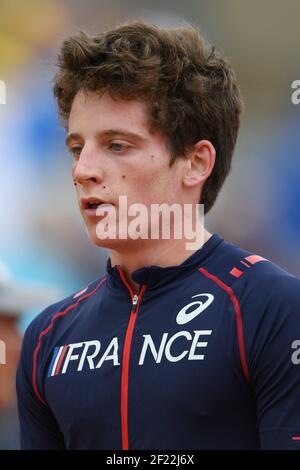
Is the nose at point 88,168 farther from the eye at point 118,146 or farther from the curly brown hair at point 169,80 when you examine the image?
the curly brown hair at point 169,80

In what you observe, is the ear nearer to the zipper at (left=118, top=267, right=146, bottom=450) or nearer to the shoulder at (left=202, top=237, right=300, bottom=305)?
the shoulder at (left=202, top=237, right=300, bottom=305)

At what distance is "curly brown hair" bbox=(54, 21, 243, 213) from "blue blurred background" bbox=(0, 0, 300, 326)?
2560mm

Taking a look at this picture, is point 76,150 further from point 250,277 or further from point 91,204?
point 250,277

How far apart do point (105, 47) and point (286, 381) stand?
993mm

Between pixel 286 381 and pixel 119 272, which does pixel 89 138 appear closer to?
pixel 119 272

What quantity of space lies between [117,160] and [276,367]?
64cm

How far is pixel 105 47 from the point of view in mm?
2098

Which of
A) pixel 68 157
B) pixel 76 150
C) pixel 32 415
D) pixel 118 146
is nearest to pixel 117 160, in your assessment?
pixel 118 146

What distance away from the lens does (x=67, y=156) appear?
4988 millimetres

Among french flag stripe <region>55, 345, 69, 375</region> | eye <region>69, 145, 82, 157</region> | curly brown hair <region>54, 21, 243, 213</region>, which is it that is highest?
curly brown hair <region>54, 21, 243, 213</region>

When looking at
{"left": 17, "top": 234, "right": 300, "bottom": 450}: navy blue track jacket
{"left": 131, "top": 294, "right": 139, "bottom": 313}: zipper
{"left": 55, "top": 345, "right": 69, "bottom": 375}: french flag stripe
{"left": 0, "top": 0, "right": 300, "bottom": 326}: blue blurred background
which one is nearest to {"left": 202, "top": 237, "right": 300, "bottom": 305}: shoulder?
{"left": 17, "top": 234, "right": 300, "bottom": 450}: navy blue track jacket

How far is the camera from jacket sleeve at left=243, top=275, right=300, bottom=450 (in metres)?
1.75
